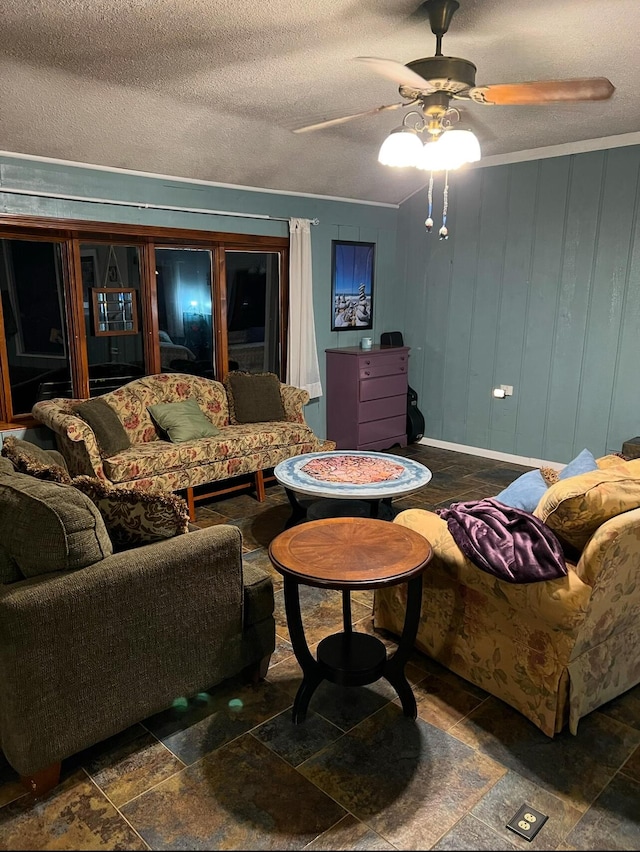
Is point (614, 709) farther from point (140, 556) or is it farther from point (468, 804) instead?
point (140, 556)

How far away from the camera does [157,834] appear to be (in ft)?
5.86

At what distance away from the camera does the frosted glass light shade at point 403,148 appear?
2.89 meters

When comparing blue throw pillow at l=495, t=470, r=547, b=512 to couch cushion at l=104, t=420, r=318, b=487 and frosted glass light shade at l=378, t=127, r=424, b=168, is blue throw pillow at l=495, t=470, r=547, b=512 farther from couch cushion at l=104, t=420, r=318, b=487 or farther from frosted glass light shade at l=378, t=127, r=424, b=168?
couch cushion at l=104, t=420, r=318, b=487

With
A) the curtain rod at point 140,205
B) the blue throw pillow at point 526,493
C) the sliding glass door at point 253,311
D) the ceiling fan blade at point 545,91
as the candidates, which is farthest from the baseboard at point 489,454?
the ceiling fan blade at point 545,91

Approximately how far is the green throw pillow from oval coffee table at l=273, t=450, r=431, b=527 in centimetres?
94

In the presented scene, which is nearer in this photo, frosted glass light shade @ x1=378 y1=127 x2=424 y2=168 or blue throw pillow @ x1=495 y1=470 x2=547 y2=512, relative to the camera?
blue throw pillow @ x1=495 y1=470 x2=547 y2=512

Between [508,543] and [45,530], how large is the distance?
1.54 metres

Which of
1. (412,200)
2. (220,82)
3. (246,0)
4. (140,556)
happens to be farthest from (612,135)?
(140,556)

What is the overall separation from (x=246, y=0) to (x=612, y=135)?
3365 mm

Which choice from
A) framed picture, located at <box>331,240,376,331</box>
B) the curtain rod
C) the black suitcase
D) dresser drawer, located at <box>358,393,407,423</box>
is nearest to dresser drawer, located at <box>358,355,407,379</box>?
dresser drawer, located at <box>358,393,407,423</box>

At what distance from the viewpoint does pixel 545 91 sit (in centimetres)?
257

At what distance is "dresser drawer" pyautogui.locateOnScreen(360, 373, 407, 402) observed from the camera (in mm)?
5744

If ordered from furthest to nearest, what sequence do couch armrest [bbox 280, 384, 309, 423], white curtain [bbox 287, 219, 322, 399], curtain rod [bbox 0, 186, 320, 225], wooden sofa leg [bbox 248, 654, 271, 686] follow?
white curtain [bbox 287, 219, 322, 399] → couch armrest [bbox 280, 384, 309, 423] → curtain rod [bbox 0, 186, 320, 225] → wooden sofa leg [bbox 248, 654, 271, 686]

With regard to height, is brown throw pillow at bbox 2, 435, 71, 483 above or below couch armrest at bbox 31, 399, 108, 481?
above
